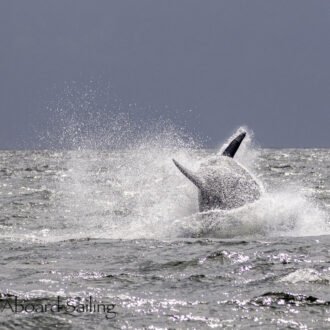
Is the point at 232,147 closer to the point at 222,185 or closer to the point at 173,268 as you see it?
the point at 222,185

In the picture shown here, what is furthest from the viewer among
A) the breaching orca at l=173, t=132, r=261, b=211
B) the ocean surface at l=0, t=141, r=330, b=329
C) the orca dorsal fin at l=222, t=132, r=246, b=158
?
the orca dorsal fin at l=222, t=132, r=246, b=158

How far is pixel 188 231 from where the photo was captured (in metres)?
13.0

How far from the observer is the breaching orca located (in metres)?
13.9

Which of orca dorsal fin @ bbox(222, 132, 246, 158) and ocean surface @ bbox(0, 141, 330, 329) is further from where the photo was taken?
orca dorsal fin @ bbox(222, 132, 246, 158)

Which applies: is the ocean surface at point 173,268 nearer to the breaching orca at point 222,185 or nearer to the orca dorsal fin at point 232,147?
the breaching orca at point 222,185

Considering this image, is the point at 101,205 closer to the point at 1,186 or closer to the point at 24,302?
the point at 1,186

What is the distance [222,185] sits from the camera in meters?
14.2

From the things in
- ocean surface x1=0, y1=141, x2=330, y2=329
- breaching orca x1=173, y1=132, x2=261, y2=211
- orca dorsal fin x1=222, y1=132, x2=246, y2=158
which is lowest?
ocean surface x1=0, y1=141, x2=330, y2=329

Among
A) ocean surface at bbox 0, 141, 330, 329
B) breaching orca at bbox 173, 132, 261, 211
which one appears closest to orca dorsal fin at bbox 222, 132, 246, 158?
ocean surface at bbox 0, 141, 330, 329

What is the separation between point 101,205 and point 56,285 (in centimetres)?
1504

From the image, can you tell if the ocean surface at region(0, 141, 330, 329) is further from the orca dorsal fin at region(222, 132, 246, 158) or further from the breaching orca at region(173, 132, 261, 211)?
the orca dorsal fin at region(222, 132, 246, 158)

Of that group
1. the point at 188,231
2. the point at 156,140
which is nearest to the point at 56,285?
the point at 188,231

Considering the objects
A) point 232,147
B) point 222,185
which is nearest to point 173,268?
point 222,185

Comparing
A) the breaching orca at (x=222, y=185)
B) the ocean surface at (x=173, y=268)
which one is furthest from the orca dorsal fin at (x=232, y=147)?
the breaching orca at (x=222, y=185)
